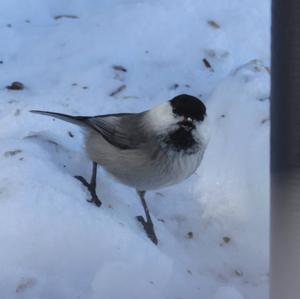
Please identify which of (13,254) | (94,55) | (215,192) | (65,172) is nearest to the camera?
(13,254)

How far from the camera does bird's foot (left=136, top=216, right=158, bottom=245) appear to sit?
2203mm

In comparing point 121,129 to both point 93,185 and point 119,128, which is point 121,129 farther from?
point 93,185

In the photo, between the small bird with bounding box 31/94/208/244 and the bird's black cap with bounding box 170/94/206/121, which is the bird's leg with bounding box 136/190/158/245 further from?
the bird's black cap with bounding box 170/94/206/121

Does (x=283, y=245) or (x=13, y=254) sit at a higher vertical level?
(x=283, y=245)

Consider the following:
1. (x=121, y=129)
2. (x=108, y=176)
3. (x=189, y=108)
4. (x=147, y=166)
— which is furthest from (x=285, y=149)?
(x=108, y=176)

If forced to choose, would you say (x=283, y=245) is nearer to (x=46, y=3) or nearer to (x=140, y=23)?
(x=140, y=23)

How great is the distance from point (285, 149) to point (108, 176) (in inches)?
41.9

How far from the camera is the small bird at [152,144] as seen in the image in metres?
2.17

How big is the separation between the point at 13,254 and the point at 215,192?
807 mm

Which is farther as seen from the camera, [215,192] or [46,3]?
[46,3]

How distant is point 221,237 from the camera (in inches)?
92.6

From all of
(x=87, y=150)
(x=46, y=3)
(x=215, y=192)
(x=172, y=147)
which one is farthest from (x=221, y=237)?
(x=46, y=3)

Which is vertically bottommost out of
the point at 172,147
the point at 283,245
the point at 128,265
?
the point at 128,265

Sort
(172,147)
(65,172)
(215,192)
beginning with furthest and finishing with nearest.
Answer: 1. (215,192)
2. (65,172)
3. (172,147)
